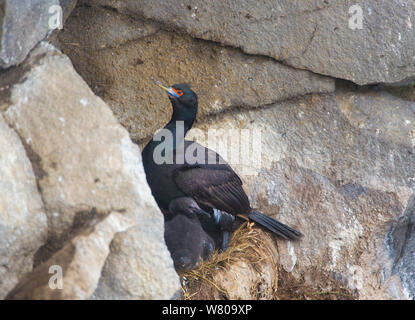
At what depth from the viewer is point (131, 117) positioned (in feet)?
14.9

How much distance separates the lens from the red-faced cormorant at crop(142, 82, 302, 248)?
422 centimetres

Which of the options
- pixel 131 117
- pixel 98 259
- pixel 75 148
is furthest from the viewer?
pixel 131 117

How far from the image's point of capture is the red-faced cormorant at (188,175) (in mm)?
4219

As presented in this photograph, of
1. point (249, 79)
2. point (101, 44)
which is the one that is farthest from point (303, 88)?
point (101, 44)

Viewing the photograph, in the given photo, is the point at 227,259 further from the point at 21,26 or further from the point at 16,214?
the point at 21,26

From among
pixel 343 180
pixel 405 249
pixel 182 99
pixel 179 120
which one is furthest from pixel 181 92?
pixel 405 249

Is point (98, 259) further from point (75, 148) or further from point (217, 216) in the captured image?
point (217, 216)

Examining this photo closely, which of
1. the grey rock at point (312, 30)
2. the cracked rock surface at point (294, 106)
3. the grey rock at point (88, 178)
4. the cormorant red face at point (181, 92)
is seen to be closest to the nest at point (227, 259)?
the cracked rock surface at point (294, 106)

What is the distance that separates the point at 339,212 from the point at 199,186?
115cm

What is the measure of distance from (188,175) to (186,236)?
1.58 ft

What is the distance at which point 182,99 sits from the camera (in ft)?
14.0

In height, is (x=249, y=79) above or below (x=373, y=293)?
above

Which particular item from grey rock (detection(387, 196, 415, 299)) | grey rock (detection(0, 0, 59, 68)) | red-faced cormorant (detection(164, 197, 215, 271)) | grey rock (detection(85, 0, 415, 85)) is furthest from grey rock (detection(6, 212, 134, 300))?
grey rock (detection(387, 196, 415, 299))

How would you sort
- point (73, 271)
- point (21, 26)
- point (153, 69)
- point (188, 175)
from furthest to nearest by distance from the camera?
1. point (153, 69)
2. point (188, 175)
3. point (21, 26)
4. point (73, 271)
